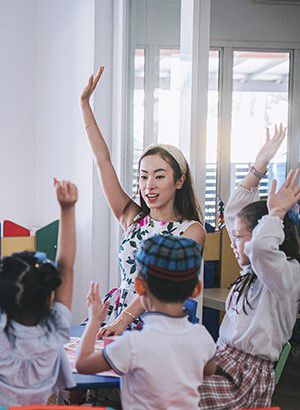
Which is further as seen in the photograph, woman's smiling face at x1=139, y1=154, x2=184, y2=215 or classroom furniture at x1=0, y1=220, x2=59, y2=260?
woman's smiling face at x1=139, y1=154, x2=184, y2=215

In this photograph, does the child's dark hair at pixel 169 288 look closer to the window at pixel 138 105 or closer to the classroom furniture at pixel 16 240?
the classroom furniture at pixel 16 240

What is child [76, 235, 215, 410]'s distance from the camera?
143cm

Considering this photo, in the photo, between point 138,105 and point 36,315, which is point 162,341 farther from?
point 138,105

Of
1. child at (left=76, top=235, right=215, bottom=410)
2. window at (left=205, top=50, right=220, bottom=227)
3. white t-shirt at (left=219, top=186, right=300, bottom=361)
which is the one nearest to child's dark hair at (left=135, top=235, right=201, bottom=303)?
child at (left=76, top=235, right=215, bottom=410)

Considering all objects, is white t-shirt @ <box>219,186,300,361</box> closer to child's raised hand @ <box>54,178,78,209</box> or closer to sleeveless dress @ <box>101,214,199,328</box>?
sleeveless dress @ <box>101,214,199,328</box>

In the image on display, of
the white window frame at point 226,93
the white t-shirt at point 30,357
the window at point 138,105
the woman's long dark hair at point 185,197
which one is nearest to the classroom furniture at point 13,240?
the white t-shirt at point 30,357

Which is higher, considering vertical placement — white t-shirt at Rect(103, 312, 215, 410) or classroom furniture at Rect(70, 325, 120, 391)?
white t-shirt at Rect(103, 312, 215, 410)

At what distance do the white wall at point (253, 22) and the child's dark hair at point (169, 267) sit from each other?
1.49m

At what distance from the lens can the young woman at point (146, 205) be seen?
220cm

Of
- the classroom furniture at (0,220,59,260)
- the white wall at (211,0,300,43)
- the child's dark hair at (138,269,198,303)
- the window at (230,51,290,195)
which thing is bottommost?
the child's dark hair at (138,269,198,303)

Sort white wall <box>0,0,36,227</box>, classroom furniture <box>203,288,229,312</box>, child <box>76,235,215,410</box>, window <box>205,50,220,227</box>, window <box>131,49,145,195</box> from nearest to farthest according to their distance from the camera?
child <box>76,235,215,410</box> → window <box>205,50,220,227</box> → classroom furniture <box>203,288,229,312</box> → window <box>131,49,145,195</box> → white wall <box>0,0,36,227</box>

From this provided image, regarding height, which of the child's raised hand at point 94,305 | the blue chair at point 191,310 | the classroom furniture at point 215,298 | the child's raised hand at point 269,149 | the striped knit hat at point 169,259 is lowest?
the classroom furniture at point 215,298

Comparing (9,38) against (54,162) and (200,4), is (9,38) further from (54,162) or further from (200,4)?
(200,4)

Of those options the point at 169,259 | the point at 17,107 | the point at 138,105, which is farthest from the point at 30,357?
the point at 17,107
